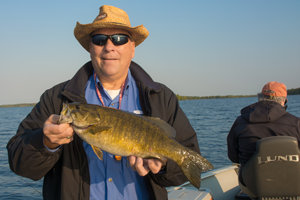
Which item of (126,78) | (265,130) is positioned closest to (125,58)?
(126,78)

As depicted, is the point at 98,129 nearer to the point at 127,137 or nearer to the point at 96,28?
the point at 127,137

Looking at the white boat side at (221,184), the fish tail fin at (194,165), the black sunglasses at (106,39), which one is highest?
the black sunglasses at (106,39)

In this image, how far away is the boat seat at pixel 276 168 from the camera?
4.11m

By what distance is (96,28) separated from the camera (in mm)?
3197

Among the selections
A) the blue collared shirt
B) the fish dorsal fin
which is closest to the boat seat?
the fish dorsal fin

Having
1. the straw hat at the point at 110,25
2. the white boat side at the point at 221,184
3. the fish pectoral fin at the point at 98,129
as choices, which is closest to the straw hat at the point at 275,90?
the white boat side at the point at 221,184

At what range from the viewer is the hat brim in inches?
122

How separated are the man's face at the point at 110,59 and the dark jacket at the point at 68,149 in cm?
28

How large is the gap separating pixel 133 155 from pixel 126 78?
3.95 ft

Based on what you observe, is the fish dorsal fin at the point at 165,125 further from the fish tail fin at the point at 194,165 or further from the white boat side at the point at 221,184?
the white boat side at the point at 221,184

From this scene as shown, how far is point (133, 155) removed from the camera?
2549 millimetres

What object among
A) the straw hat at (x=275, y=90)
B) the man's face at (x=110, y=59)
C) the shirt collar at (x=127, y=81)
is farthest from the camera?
the straw hat at (x=275, y=90)

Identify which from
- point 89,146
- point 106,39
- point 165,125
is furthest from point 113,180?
point 106,39

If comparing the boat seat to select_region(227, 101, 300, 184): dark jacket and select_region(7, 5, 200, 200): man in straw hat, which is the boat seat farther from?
select_region(7, 5, 200, 200): man in straw hat
